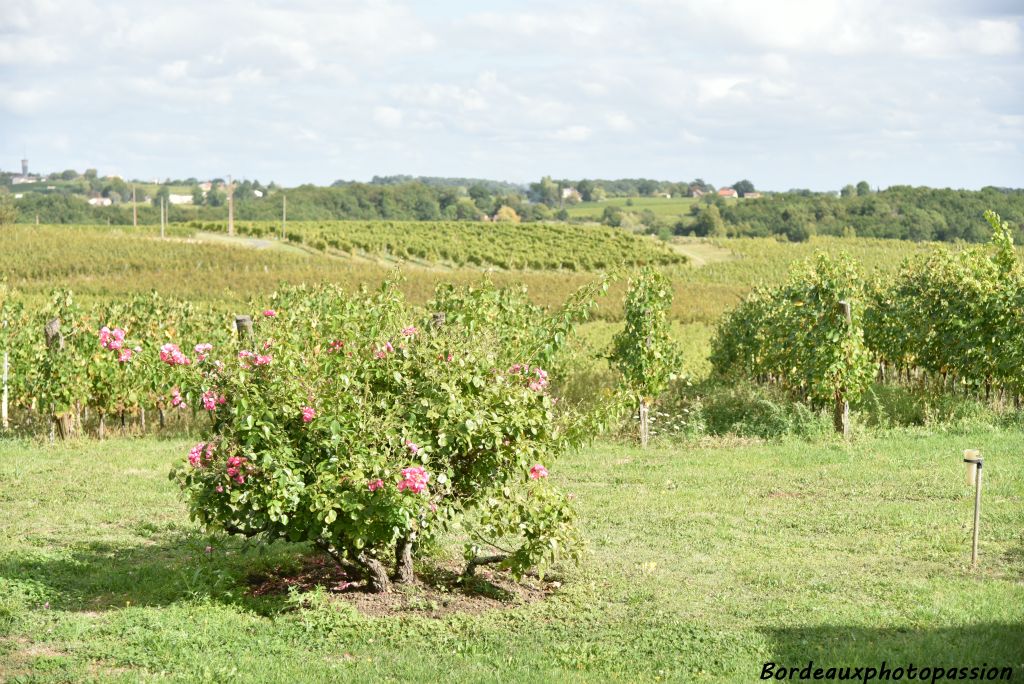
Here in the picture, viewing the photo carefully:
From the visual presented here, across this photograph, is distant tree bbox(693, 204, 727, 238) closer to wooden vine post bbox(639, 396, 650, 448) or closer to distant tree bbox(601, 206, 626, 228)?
distant tree bbox(601, 206, 626, 228)

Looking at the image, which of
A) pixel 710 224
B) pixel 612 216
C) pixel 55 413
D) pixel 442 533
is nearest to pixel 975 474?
pixel 442 533

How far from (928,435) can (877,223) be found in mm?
83930

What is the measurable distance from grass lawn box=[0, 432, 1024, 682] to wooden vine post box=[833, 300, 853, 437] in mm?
3099

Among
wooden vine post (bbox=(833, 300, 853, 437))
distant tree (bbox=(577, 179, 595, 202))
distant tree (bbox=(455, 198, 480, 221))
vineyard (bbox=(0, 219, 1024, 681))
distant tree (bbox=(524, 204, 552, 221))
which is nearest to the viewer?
vineyard (bbox=(0, 219, 1024, 681))

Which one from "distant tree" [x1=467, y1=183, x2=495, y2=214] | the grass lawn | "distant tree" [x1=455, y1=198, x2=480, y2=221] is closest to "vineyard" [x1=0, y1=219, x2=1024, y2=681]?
the grass lawn

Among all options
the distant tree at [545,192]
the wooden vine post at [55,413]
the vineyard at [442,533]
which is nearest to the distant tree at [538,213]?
the distant tree at [545,192]

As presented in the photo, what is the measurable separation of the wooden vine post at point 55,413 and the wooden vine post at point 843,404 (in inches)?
463

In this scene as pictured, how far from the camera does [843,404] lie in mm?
15680

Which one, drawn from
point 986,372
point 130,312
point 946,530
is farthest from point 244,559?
point 986,372

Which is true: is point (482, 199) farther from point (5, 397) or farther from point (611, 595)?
point (611, 595)

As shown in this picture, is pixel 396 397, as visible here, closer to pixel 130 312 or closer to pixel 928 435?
pixel 928 435

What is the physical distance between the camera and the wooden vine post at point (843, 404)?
15.4 m

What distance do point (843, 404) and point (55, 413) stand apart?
474 inches

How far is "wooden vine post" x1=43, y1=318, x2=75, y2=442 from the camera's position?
14930 mm
